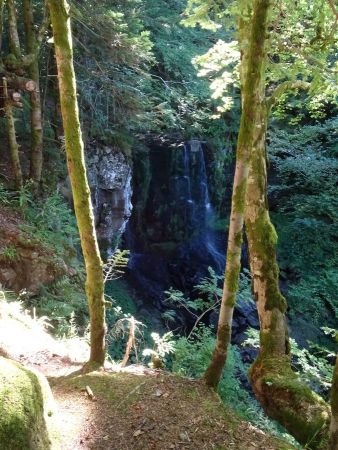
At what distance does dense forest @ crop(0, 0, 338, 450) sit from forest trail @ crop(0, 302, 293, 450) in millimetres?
17

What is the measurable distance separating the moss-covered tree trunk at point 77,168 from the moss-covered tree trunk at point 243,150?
4.26 ft

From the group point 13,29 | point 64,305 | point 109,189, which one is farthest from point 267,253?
point 109,189

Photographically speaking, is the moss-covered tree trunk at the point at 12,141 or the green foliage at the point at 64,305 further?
the moss-covered tree trunk at the point at 12,141

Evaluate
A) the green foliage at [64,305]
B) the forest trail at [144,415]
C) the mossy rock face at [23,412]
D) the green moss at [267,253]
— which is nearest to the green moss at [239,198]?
the green moss at [267,253]

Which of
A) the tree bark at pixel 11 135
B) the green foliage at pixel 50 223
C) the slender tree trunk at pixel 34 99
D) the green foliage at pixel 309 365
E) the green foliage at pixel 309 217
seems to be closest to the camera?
the green foliage at pixel 309 365

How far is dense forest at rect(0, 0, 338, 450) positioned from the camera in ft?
10.9

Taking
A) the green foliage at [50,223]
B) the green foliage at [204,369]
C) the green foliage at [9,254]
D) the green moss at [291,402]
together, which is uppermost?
the green foliage at [50,223]

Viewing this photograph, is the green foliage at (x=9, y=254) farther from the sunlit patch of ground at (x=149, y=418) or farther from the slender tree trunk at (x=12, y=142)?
the sunlit patch of ground at (x=149, y=418)

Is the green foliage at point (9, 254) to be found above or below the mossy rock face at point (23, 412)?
above

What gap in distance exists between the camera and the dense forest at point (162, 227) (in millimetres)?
3309

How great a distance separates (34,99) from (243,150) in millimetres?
5818

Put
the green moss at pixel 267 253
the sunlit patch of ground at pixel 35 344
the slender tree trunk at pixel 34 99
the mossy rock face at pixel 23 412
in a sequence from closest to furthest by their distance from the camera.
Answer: the mossy rock face at pixel 23 412 → the green moss at pixel 267 253 → the sunlit patch of ground at pixel 35 344 → the slender tree trunk at pixel 34 99

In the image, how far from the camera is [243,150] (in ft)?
10.8

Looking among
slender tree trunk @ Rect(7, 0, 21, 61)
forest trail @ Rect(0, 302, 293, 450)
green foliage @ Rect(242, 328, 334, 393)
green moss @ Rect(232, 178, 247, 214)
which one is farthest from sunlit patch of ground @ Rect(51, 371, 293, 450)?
slender tree trunk @ Rect(7, 0, 21, 61)
